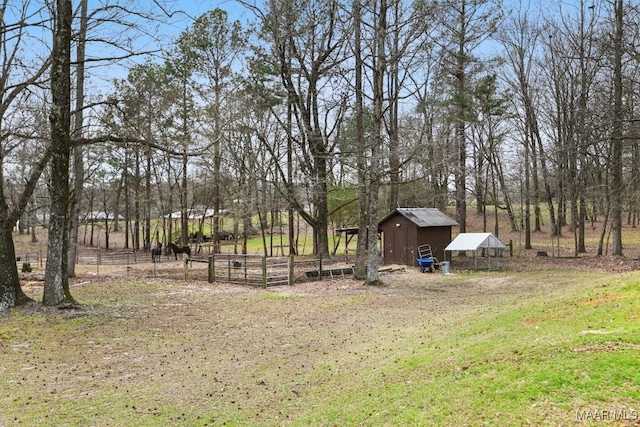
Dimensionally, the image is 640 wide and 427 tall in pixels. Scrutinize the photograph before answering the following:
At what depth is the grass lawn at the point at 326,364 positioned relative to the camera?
4.18m

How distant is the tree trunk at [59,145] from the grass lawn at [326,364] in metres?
0.80

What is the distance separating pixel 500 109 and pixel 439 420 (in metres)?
26.9

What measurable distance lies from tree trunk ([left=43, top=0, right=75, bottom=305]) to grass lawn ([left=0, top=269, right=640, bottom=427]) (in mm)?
803

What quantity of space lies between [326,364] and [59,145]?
24.2ft

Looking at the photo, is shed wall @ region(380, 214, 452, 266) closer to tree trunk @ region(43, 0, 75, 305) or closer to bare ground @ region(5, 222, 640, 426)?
bare ground @ region(5, 222, 640, 426)

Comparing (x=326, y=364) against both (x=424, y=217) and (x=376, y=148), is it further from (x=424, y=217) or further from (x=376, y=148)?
(x=424, y=217)

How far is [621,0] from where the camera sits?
19219 mm

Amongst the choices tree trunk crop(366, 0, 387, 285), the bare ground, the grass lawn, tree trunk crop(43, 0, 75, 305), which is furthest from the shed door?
tree trunk crop(43, 0, 75, 305)

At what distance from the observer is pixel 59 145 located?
33.9 ft

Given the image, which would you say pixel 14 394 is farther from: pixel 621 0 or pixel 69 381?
pixel 621 0

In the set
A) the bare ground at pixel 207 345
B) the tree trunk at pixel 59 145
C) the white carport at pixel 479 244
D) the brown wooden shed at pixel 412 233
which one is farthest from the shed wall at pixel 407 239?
the tree trunk at pixel 59 145

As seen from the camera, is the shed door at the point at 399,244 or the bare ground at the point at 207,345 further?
the shed door at the point at 399,244

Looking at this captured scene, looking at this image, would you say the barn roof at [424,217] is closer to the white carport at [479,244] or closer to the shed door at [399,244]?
the shed door at [399,244]

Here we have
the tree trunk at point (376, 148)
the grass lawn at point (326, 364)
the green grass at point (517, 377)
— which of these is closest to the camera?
the green grass at point (517, 377)
